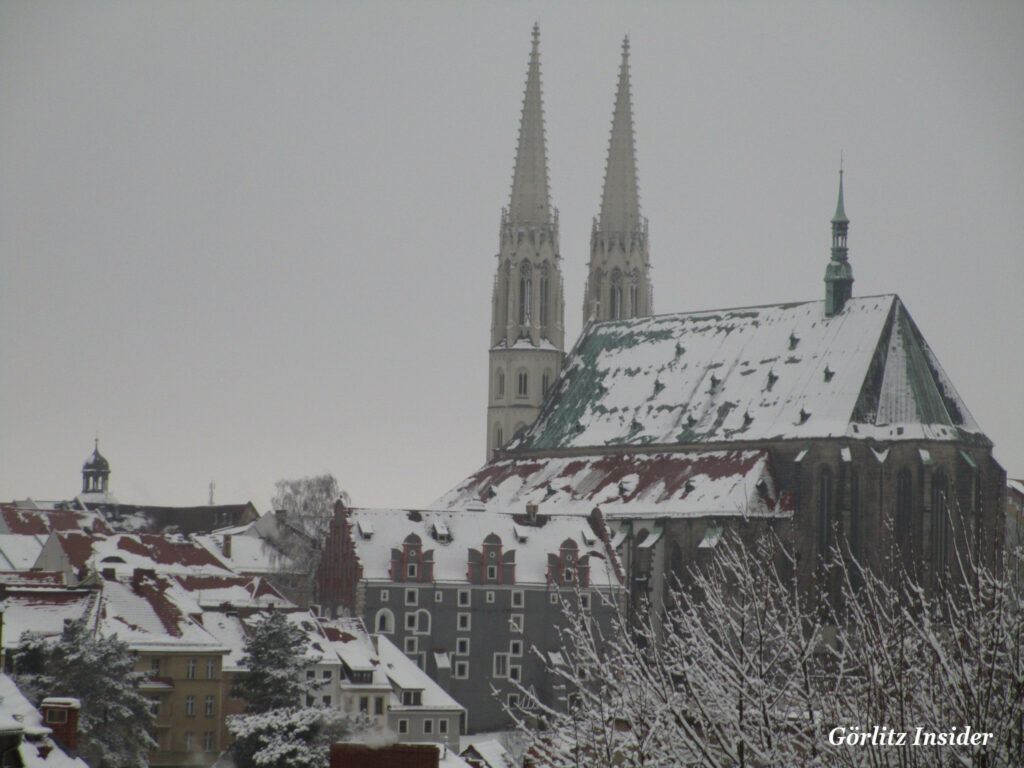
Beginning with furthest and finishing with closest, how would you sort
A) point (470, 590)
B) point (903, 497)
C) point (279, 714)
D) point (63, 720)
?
point (903, 497) → point (470, 590) → point (279, 714) → point (63, 720)

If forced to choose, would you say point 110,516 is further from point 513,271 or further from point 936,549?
point 936,549

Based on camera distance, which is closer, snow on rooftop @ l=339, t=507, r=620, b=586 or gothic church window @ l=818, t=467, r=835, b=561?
snow on rooftop @ l=339, t=507, r=620, b=586

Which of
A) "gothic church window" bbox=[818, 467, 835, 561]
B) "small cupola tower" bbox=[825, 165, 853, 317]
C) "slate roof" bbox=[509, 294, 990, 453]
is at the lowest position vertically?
"gothic church window" bbox=[818, 467, 835, 561]

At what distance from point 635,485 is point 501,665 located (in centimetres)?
1769

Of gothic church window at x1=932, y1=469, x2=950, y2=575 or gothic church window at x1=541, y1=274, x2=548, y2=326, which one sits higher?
gothic church window at x1=541, y1=274, x2=548, y2=326

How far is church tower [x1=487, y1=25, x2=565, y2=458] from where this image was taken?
115 metres

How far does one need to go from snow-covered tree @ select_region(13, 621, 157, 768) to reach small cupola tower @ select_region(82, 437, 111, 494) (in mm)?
118098

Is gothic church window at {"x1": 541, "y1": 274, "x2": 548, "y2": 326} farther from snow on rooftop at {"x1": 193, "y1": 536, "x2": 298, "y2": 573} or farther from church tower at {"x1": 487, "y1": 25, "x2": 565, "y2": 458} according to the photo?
snow on rooftop at {"x1": 193, "y1": 536, "x2": 298, "y2": 573}

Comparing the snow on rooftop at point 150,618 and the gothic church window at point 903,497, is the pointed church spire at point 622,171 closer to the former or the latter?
the gothic church window at point 903,497

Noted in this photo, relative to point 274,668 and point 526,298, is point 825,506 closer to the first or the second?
point 526,298

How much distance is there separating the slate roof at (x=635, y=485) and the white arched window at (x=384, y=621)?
1480 cm

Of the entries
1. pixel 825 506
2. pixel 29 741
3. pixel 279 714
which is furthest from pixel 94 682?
pixel 825 506

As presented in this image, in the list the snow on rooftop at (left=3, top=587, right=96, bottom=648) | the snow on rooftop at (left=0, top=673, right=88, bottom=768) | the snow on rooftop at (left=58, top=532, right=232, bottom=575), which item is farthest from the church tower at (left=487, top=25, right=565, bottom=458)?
the snow on rooftop at (left=0, top=673, right=88, bottom=768)

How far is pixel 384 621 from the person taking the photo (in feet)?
278
